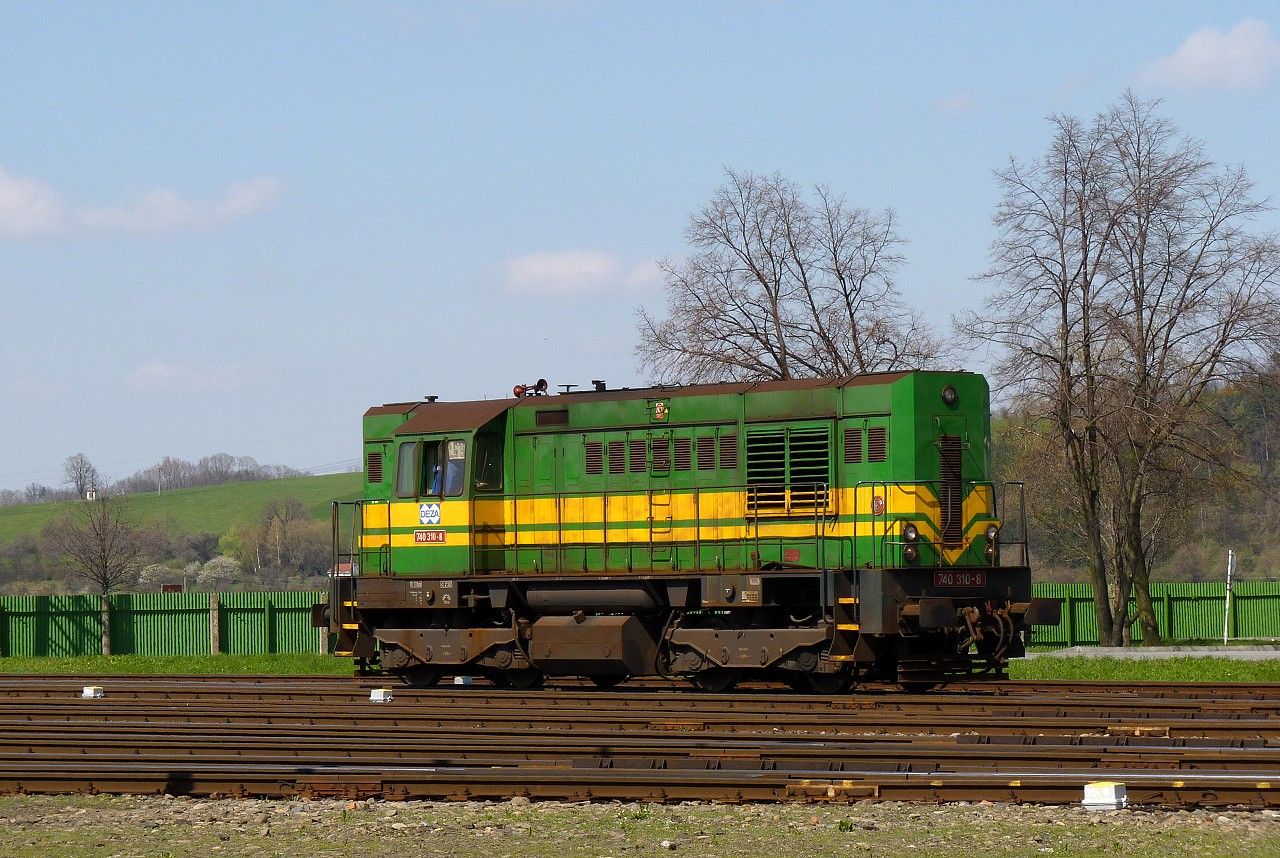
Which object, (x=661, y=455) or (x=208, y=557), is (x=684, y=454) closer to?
(x=661, y=455)

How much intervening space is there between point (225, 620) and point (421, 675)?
1894 centimetres

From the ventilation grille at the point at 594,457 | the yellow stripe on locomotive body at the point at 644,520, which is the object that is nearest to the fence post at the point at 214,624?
the yellow stripe on locomotive body at the point at 644,520

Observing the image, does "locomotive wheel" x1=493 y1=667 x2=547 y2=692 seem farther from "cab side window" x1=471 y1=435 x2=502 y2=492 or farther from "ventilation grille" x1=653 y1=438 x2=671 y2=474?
"ventilation grille" x1=653 y1=438 x2=671 y2=474

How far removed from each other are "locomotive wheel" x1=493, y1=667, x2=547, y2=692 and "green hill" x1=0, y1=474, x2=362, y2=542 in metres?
89.9

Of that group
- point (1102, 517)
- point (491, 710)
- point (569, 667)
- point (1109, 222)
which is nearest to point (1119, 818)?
point (491, 710)

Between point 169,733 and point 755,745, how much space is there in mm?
5590

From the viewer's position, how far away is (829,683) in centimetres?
1844

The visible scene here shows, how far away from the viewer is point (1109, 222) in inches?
1215

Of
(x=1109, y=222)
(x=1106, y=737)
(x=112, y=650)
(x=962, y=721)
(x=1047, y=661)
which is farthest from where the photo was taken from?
(x=112, y=650)

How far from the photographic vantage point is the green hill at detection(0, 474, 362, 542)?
112875 mm

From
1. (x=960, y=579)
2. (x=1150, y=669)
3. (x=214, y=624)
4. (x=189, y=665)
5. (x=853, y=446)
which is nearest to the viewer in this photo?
(x=960, y=579)

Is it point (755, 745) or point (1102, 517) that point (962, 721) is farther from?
point (1102, 517)

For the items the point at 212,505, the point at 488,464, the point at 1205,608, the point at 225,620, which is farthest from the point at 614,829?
the point at 212,505

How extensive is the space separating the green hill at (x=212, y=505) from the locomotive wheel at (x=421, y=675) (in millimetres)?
89216
